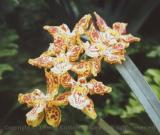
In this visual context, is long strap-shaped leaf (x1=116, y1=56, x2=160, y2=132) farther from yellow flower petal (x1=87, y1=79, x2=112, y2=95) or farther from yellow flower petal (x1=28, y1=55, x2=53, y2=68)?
yellow flower petal (x1=28, y1=55, x2=53, y2=68)

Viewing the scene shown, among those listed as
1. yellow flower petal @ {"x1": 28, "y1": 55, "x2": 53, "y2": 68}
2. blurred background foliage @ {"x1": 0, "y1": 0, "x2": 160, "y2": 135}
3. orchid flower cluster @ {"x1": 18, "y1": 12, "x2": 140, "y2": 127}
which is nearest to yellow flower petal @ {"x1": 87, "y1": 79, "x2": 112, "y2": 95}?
orchid flower cluster @ {"x1": 18, "y1": 12, "x2": 140, "y2": 127}

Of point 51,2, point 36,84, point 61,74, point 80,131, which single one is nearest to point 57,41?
point 61,74

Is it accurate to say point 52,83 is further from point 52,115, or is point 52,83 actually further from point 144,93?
point 144,93

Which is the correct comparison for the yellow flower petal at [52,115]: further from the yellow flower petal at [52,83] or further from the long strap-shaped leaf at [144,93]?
the long strap-shaped leaf at [144,93]

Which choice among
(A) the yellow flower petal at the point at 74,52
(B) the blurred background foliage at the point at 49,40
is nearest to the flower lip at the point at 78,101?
(A) the yellow flower petal at the point at 74,52

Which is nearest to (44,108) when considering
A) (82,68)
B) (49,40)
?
(82,68)

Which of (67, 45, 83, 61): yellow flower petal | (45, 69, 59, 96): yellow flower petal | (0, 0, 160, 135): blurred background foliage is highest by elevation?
(0, 0, 160, 135): blurred background foliage

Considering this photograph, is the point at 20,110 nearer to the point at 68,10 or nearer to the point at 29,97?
the point at 68,10
